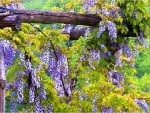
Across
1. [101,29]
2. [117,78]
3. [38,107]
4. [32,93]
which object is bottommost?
[117,78]

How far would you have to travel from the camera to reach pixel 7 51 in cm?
534

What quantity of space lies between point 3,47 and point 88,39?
117 cm

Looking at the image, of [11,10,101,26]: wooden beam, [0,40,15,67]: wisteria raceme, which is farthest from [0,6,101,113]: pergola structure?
[0,40,15,67]: wisteria raceme

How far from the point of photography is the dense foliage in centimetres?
530

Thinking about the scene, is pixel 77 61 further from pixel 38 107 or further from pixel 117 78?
pixel 117 78

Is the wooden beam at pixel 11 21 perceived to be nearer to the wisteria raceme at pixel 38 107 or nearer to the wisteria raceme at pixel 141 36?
the wisteria raceme at pixel 38 107

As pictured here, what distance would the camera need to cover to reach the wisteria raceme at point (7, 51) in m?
5.09

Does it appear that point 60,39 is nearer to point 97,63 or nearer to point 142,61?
point 97,63

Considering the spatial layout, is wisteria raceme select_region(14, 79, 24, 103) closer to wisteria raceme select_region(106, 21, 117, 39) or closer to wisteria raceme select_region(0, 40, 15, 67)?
wisteria raceme select_region(0, 40, 15, 67)

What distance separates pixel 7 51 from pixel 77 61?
3.56 feet

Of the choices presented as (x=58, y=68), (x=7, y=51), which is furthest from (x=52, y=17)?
(x=58, y=68)

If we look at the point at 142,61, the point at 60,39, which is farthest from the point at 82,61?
the point at 142,61

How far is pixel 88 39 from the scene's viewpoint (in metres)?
Result: 5.82

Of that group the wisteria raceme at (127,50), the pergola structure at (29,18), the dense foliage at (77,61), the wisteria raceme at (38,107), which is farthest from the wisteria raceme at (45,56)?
the wisteria raceme at (127,50)
